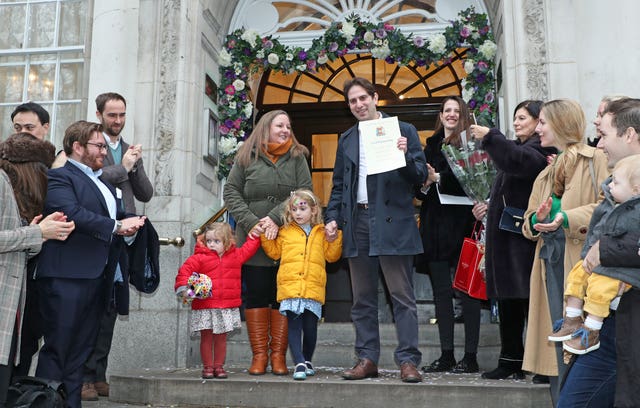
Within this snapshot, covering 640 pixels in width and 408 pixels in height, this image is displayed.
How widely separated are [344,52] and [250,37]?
3.43 feet

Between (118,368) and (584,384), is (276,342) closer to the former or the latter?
(118,368)

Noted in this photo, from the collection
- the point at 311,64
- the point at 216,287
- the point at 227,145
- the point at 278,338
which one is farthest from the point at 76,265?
the point at 311,64

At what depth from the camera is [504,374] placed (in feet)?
16.4

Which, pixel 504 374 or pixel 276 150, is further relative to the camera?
pixel 276 150

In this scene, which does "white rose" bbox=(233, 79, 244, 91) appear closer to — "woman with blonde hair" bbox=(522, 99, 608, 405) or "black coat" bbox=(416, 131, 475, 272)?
"black coat" bbox=(416, 131, 475, 272)

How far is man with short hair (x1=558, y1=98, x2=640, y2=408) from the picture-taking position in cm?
272

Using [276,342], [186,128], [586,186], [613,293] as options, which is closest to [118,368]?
[276,342]

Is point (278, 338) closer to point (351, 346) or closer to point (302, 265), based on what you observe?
point (302, 265)

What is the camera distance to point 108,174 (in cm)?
527

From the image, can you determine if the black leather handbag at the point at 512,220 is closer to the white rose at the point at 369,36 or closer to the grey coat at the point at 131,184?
the grey coat at the point at 131,184

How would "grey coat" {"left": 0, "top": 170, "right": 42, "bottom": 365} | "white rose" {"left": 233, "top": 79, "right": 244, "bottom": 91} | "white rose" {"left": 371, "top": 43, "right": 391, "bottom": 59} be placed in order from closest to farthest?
"grey coat" {"left": 0, "top": 170, "right": 42, "bottom": 365} → "white rose" {"left": 233, "top": 79, "right": 244, "bottom": 91} → "white rose" {"left": 371, "top": 43, "right": 391, "bottom": 59}

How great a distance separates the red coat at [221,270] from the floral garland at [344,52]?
2.30 metres

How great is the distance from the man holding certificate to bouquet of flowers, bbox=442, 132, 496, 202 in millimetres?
Answer: 361

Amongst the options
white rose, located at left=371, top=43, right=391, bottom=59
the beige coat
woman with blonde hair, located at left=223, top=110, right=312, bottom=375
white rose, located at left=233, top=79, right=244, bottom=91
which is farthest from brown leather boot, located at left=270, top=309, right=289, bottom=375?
white rose, located at left=371, top=43, right=391, bottom=59
